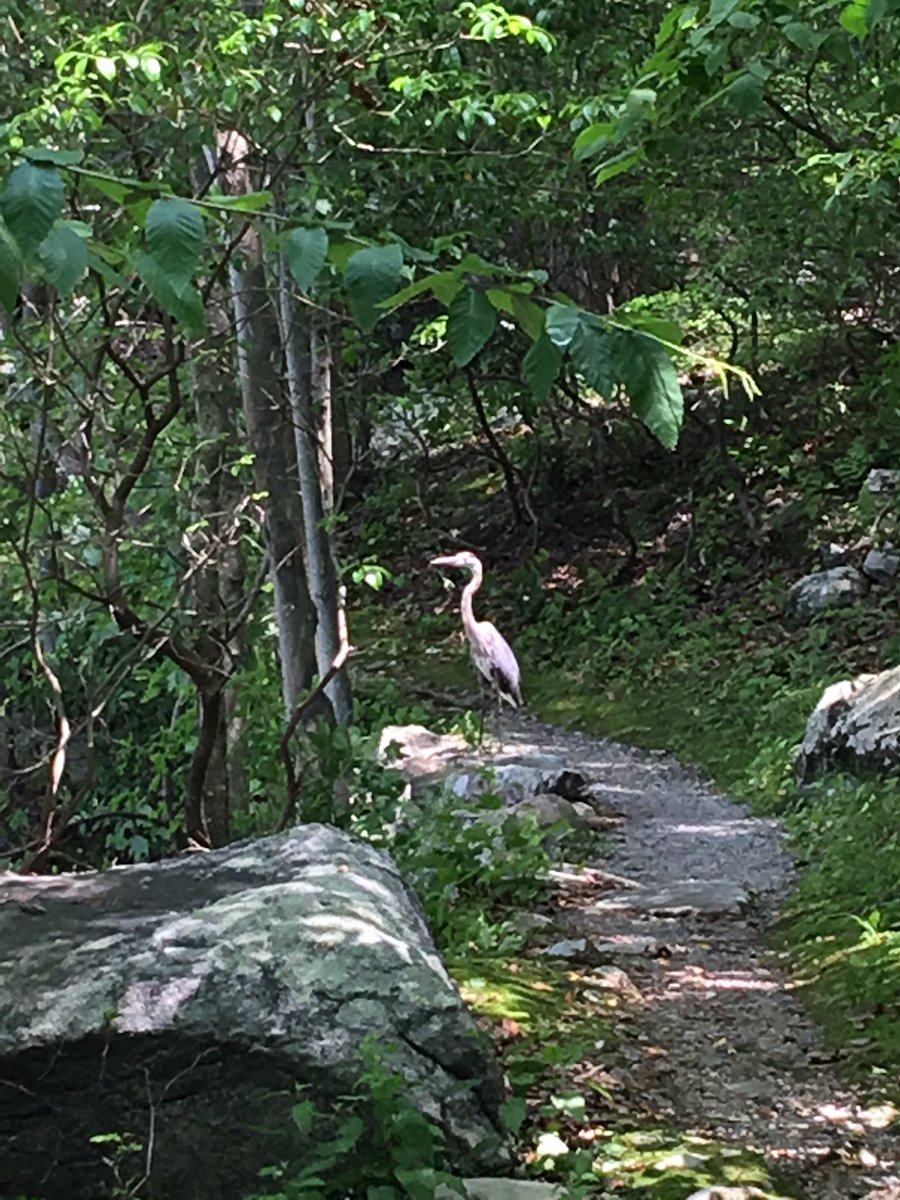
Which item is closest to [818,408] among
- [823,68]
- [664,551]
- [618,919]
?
[664,551]

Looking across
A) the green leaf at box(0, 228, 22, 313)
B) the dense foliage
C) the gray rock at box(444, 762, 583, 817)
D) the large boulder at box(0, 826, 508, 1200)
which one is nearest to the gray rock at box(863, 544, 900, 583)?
the dense foliage

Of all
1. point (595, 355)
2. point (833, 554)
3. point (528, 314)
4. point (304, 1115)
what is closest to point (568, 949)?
point (304, 1115)

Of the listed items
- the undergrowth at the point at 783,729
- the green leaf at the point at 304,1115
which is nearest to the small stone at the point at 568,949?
the undergrowth at the point at 783,729

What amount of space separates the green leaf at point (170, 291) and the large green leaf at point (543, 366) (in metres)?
0.44

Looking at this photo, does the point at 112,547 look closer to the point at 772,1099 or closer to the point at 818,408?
the point at 772,1099

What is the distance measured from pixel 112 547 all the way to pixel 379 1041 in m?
2.20

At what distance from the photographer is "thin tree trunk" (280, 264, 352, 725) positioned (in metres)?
7.05

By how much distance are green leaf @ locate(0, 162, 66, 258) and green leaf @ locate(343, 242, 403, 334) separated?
0.37 m

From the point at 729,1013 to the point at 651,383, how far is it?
12.4 ft

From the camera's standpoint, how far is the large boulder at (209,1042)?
3.14m

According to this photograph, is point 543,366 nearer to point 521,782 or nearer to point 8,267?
point 8,267

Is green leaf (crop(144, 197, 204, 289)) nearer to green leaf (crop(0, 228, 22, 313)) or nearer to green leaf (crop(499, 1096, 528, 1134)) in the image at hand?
green leaf (crop(0, 228, 22, 313))

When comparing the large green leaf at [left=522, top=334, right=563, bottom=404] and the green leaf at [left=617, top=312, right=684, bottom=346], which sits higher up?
the green leaf at [left=617, top=312, right=684, bottom=346]

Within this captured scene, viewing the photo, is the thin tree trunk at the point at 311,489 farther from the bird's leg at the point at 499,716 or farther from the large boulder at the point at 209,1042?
the bird's leg at the point at 499,716
